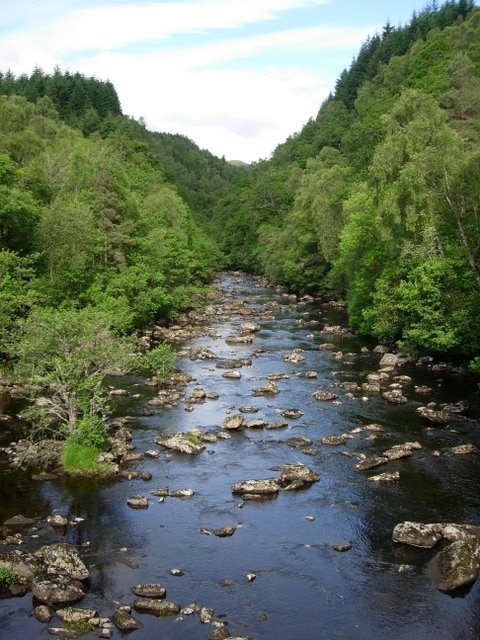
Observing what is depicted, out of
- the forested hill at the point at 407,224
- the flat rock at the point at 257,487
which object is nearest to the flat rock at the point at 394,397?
the forested hill at the point at 407,224

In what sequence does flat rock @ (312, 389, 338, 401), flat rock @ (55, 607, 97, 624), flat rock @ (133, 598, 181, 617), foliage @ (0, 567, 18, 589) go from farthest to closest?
1. flat rock @ (312, 389, 338, 401)
2. foliage @ (0, 567, 18, 589)
3. flat rock @ (133, 598, 181, 617)
4. flat rock @ (55, 607, 97, 624)

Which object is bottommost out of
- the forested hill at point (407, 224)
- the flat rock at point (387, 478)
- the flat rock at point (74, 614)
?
the flat rock at point (74, 614)

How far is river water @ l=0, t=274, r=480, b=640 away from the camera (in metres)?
18.8

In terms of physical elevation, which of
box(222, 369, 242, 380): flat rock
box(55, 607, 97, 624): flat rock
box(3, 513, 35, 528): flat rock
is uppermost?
box(222, 369, 242, 380): flat rock

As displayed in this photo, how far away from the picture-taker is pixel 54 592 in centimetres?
1952

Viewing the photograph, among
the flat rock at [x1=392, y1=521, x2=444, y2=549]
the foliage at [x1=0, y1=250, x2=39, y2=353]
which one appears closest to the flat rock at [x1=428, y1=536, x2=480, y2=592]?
the flat rock at [x1=392, y1=521, x2=444, y2=549]

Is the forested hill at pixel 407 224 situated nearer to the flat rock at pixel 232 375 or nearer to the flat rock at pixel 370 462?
the flat rock at pixel 232 375

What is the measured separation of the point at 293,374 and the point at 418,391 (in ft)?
31.4

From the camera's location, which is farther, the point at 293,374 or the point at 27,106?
the point at 27,106

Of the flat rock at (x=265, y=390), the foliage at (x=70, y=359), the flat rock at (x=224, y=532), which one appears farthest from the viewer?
the flat rock at (x=265, y=390)

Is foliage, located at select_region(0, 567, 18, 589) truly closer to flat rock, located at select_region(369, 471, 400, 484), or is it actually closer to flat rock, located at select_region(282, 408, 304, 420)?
flat rock, located at select_region(369, 471, 400, 484)

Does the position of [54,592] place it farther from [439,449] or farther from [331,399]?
[331,399]

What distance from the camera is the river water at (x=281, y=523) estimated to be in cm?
1884

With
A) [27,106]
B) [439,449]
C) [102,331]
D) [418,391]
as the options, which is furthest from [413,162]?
[27,106]
